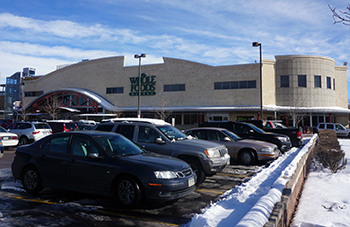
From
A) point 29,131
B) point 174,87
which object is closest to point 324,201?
point 29,131

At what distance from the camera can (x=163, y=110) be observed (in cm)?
3869

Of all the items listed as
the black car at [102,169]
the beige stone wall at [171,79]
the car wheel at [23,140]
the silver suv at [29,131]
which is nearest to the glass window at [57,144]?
the black car at [102,169]

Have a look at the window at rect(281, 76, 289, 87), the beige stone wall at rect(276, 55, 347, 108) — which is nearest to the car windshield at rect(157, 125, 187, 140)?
the beige stone wall at rect(276, 55, 347, 108)

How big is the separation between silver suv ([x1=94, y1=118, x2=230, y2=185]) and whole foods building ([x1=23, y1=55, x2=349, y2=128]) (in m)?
A: 28.2

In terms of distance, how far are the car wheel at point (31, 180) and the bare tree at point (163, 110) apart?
31.5 metres

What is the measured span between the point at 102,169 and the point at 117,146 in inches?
29.6

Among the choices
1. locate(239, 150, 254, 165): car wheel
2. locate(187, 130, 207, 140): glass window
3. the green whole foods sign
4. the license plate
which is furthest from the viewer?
the green whole foods sign

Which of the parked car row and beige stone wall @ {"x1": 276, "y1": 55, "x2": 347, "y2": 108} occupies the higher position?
beige stone wall @ {"x1": 276, "y1": 55, "x2": 347, "y2": 108}

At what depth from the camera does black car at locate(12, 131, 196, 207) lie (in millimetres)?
5203

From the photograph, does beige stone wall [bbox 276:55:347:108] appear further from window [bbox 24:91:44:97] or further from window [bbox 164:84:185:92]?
window [bbox 24:91:44:97]

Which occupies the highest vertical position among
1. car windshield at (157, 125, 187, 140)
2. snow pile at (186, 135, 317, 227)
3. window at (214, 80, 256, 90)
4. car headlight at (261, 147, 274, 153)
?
window at (214, 80, 256, 90)

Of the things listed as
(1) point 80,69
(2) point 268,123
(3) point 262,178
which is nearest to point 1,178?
(3) point 262,178

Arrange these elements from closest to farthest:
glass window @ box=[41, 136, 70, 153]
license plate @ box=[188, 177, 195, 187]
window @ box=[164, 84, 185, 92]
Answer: license plate @ box=[188, 177, 195, 187] < glass window @ box=[41, 136, 70, 153] < window @ box=[164, 84, 185, 92]

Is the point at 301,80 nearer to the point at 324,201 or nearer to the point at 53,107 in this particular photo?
the point at 324,201
